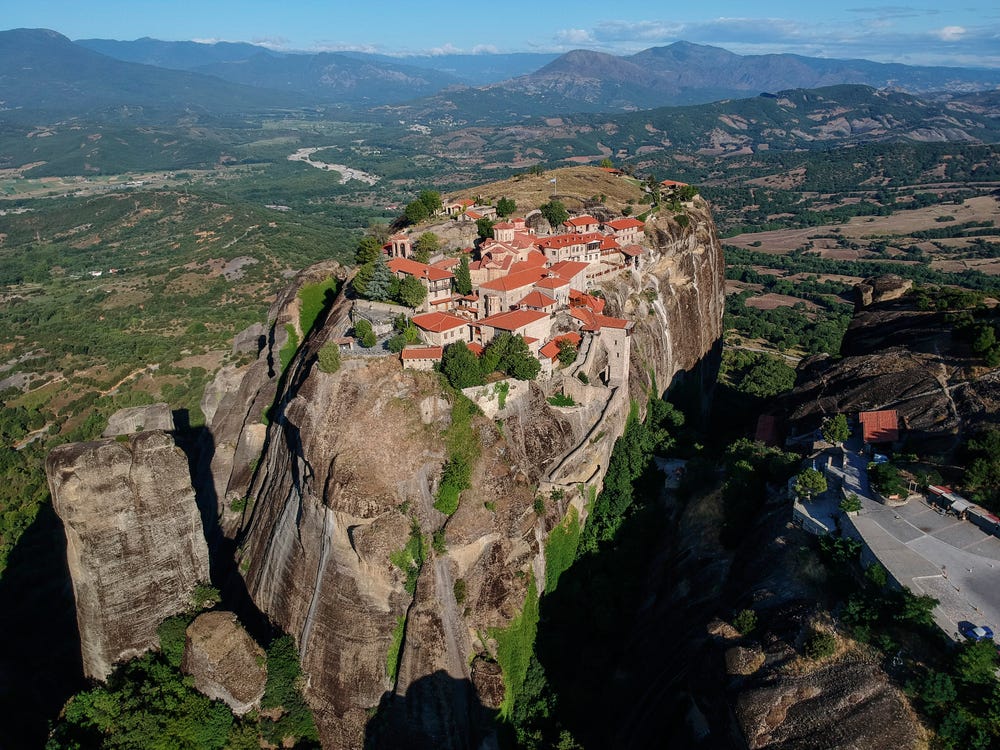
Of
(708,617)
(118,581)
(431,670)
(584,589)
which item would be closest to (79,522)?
(118,581)

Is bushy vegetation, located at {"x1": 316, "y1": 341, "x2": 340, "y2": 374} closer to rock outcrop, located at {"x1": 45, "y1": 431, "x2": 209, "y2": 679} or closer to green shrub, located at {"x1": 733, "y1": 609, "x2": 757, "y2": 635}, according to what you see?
rock outcrop, located at {"x1": 45, "y1": 431, "x2": 209, "y2": 679}

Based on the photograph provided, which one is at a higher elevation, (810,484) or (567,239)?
(567,239)

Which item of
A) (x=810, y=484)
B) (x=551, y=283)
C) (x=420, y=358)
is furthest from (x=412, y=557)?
(x=551, y=283)

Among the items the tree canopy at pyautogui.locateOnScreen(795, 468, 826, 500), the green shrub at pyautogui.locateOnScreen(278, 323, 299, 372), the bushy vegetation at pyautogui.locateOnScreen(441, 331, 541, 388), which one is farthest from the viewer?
the green shrub at pyautogui.locateOnScreen(278, 323, 299, 372)

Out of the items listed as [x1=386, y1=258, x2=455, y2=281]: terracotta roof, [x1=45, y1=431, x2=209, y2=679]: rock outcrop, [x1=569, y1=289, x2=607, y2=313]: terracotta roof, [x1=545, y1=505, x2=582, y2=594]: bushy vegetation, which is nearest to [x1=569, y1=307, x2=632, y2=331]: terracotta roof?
[x1=569, y1=289, x2=607, y2=313]: terracotta roof

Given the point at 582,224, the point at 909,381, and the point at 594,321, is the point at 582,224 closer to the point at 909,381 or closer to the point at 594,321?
the point at 594,321
